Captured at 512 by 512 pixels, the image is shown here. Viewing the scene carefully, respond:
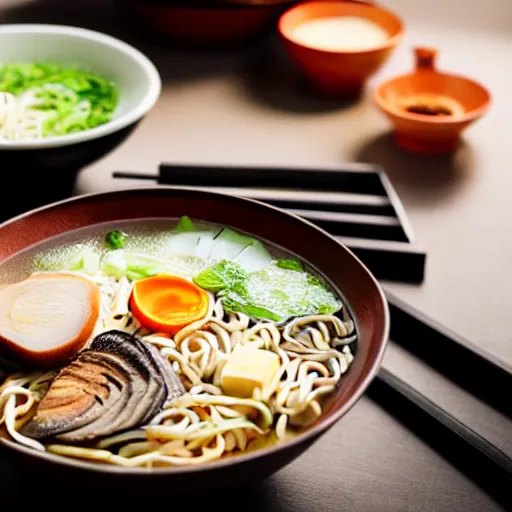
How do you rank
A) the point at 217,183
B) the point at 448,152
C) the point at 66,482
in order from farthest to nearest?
the point at 448,152, the point at 217,183, the point at 66,482

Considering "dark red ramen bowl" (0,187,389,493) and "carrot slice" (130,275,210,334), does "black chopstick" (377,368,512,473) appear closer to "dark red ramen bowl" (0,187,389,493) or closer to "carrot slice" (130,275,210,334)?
"dark red ramen bowl" (0,187,389,493)

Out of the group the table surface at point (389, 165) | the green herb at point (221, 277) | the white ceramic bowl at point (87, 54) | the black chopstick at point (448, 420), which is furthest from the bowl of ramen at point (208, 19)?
the black chopstick at point (448, 420)

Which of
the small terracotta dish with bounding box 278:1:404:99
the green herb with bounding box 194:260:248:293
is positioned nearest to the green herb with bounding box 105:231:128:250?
A: the green herb with bounding box 194:260:248:293

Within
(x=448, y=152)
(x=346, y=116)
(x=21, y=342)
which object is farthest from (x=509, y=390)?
(x=346, y=116)

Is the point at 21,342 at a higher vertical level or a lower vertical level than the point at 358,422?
higher

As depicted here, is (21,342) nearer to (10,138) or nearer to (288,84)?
(10,138)

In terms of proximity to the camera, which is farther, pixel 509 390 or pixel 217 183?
pixel 217 183

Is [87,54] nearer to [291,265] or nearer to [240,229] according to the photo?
[240,229]

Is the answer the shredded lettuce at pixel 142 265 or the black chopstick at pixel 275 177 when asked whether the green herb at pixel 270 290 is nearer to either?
the shredded lettuce at pixel 142 265
